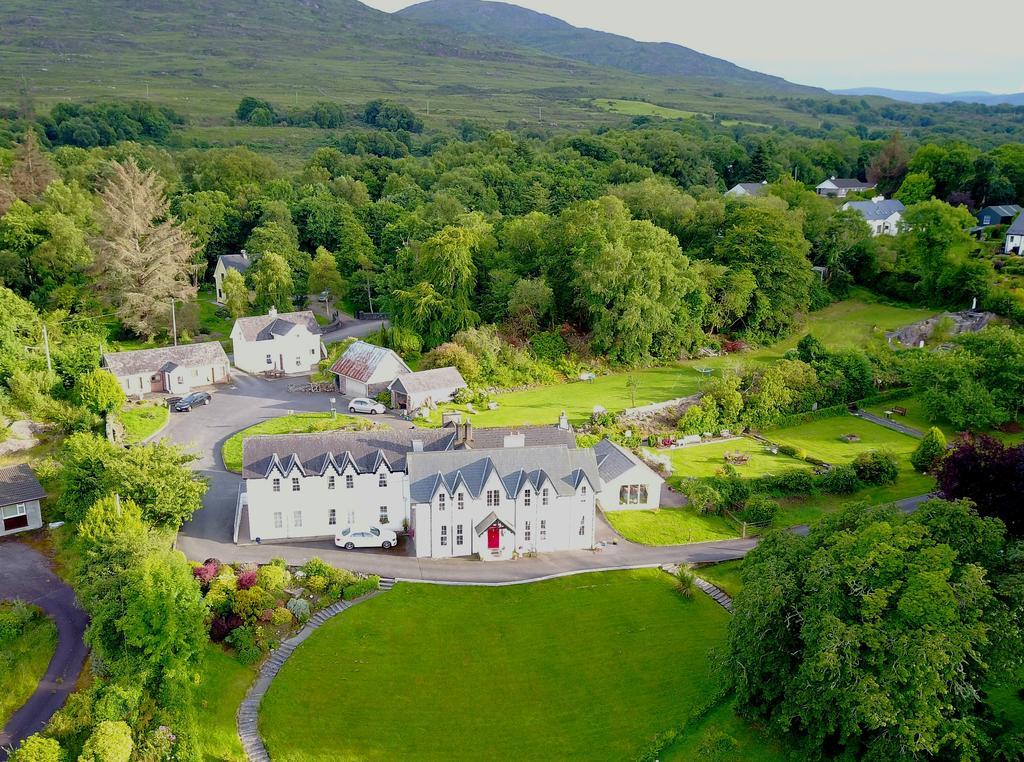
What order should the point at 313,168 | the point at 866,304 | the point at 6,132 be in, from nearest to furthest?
1. the point at 866,304
2. the point at 313,168
3. the point at 6,132

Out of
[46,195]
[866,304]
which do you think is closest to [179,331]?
[46,195]

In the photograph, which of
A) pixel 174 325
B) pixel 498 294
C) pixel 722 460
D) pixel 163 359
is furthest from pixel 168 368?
pixel 722 460

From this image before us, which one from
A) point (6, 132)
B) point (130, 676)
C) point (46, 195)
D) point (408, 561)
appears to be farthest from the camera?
point (6, 132)

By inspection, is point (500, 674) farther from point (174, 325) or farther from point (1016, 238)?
point (1016, 238)

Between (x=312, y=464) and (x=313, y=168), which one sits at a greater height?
(x=313, y=168)

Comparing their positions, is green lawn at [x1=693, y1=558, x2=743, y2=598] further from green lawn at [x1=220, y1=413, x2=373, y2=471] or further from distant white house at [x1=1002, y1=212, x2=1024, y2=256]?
distant white house at [x1=1002, y1=212, x2=1024, y2=256]

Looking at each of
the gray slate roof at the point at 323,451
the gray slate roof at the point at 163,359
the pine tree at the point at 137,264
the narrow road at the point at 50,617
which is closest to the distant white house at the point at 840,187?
the pine tree at the point at 137,264

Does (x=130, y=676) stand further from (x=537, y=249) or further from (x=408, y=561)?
(x=537, y=249)
